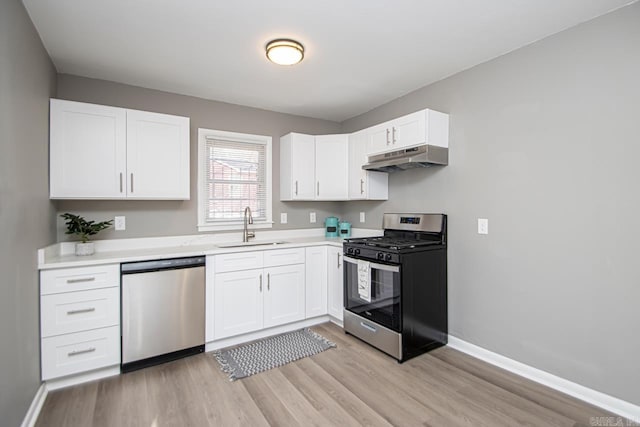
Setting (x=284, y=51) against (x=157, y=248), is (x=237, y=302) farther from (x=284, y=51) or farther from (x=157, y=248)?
(x=284, y=51)

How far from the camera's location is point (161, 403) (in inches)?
82.1

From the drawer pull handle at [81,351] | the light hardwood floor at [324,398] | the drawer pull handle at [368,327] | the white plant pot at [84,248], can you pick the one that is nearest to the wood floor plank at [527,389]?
the light hardwood floor at [324,398]

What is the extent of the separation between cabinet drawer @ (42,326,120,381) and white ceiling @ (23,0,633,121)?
2178mm

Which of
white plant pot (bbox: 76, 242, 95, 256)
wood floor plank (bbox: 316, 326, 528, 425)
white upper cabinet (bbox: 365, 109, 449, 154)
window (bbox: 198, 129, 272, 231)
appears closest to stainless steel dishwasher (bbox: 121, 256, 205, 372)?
white plant pot (bbox: 76, 242, 95, 256)

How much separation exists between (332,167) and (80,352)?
295 cm

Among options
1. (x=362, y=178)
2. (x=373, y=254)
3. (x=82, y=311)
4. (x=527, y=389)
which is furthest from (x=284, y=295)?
(x=527, y=389)

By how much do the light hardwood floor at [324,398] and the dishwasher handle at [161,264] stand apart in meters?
0.82

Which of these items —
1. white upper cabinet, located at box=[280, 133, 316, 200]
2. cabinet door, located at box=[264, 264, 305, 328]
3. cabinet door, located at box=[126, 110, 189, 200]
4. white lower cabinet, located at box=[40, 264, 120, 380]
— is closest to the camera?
white lower cabinet, located at box=[40, 264, 120, 380]

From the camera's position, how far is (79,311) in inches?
90.4

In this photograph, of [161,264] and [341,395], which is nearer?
[341,395]

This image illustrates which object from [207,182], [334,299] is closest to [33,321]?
[207,182]

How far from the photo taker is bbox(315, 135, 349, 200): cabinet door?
Result: 3799 millimetres

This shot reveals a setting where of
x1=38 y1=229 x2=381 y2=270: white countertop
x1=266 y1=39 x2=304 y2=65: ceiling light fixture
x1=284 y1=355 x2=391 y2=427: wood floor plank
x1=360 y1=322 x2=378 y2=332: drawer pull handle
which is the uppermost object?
x1=266 y1=39 x2=304 y2=65: ceiling light fixture

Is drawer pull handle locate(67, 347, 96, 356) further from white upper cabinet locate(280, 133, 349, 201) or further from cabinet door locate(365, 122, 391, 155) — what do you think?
cabinet door locate(365, 122, 391, 155)
